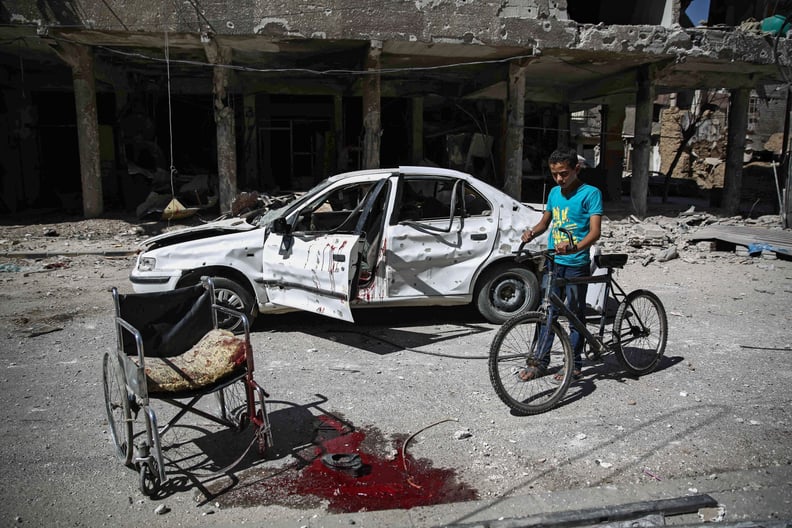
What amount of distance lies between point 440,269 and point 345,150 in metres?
11.7

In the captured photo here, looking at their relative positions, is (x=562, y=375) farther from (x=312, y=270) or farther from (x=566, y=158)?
(x=312, y=270)

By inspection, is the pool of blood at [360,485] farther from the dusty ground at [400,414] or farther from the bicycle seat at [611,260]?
the bicycle seat at [611,260]

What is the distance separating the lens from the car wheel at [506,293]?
6.42 metres

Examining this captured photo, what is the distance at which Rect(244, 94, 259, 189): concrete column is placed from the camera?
17250 millimetres

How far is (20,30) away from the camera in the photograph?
463 inches

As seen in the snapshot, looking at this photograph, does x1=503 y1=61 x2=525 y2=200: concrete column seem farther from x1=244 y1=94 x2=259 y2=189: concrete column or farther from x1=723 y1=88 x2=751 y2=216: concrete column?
x1=244 y1=94 x2=259 y2=189: concrete column

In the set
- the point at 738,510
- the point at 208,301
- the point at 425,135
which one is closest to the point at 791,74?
the point at 425,135

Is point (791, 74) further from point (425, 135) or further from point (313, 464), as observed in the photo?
point (313, 464)

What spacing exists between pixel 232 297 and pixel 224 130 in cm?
780

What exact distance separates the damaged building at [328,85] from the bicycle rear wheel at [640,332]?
8470mm

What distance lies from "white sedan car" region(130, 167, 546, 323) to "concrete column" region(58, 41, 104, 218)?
780 cm

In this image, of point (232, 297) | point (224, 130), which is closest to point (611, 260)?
point (232, 297)

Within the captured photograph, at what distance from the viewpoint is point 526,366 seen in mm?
4527

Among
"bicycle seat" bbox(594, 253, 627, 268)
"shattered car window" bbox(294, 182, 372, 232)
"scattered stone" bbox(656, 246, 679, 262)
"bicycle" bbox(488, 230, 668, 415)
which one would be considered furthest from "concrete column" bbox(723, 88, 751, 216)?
"bicycle seat" bbox(594, 253, 627, 268)
